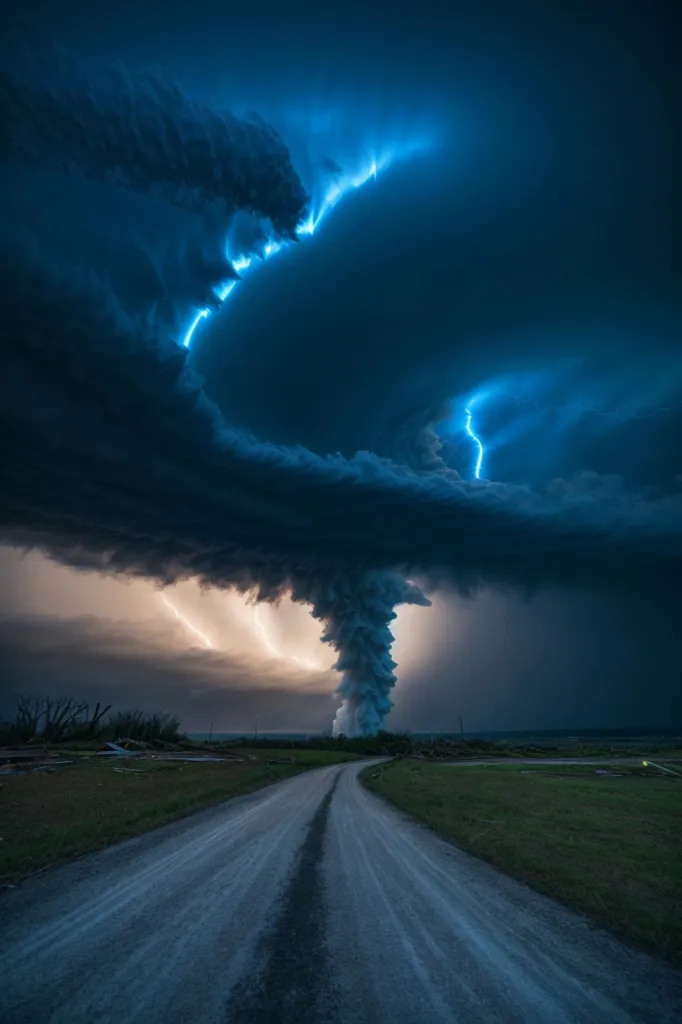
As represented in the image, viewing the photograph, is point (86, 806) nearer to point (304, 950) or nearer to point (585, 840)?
point (304, 950)

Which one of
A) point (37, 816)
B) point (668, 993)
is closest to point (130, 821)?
point (37, 816)

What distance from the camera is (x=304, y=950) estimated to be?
5.79m

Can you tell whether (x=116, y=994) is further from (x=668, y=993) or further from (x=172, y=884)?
(x=668, y=993)

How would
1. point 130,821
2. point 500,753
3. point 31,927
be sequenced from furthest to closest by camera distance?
1. point 500,753
2. point 130,821
3. point 31,927

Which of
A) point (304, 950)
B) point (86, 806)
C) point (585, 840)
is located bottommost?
point (585, 840)

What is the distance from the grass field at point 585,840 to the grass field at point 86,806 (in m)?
9.52

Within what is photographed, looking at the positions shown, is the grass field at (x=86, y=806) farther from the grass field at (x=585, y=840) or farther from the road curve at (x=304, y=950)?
the grass field at (x=585, y=840)

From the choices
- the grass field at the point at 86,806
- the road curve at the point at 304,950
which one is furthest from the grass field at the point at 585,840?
the grass field at the point at 86,806

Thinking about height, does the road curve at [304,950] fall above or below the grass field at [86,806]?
above

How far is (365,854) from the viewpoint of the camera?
37.8ft

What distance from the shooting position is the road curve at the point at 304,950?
14.6 feet

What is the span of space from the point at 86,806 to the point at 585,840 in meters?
17.6

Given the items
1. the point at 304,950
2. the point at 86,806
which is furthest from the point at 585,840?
the point at 86,806

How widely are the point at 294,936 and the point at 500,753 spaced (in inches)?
3626
